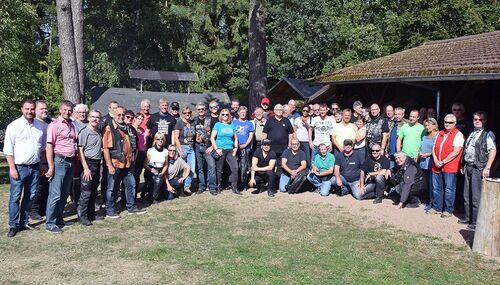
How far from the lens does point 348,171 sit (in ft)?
30.3

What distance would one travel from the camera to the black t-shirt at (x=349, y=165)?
919 centimetres

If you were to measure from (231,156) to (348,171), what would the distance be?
7.14 ft

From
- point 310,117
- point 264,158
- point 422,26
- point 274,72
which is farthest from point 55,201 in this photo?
point 274,72

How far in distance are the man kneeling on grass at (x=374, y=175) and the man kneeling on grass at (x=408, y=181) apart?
30 cm

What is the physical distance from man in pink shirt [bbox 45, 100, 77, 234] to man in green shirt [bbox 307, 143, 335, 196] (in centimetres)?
460

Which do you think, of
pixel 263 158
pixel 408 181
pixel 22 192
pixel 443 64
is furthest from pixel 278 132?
pixel 22 192

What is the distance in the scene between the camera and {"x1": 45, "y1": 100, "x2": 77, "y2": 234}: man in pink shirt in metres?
6.41

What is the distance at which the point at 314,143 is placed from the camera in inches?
388

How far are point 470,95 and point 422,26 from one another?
40.2 feet

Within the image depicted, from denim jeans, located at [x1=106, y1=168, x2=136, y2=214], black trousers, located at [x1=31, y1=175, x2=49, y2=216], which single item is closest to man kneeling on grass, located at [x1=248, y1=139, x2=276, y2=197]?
denim jeans, located at [x1=106, y1=168, x2=136, y2=214]

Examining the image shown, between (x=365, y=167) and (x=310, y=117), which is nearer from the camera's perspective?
(x=365, y=167)

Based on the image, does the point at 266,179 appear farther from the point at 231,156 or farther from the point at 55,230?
the point at 55,230

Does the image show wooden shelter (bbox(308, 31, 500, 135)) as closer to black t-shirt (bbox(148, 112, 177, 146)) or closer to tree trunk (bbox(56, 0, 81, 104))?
black t-shirt (bbox(148, 112, 177, 146))

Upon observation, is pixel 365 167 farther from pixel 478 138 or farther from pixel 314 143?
pixel 478 138
